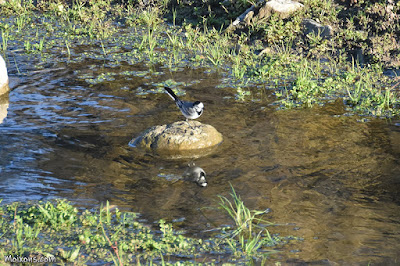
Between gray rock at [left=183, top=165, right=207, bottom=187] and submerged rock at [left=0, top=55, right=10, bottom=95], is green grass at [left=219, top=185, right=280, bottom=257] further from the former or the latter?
submerged rock at [left=0, top=55, right=10, bottom=95]

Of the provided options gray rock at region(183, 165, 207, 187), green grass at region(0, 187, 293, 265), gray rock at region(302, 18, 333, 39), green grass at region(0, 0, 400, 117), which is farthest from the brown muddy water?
gray rock at region(302, 18, 333, 39)

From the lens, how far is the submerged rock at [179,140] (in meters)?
7.79

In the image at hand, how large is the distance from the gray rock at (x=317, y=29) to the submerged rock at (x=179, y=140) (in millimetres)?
5206

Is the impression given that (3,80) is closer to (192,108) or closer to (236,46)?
(192,108)

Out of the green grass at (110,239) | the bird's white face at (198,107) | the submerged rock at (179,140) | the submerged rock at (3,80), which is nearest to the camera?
the green grass at (110,239)

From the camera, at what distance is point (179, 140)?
25.6ft

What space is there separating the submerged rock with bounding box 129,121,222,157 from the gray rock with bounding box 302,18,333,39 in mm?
5206

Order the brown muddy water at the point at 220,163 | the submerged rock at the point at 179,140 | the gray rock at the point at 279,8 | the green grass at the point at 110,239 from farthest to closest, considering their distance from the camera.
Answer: the gray rock at the point at 279,8 → the submerged rock at the point at 179,140 → the brown muddy water at the point at 220,163 → the green grass at the point at 110,239

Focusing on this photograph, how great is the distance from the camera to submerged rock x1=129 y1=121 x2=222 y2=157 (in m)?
7.79

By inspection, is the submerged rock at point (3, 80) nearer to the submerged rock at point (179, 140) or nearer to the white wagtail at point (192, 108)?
the submerged rock at point (179, 140)

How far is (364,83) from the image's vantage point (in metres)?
10.2

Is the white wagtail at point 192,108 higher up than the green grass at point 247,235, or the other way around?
the white wagtail at point 192,108

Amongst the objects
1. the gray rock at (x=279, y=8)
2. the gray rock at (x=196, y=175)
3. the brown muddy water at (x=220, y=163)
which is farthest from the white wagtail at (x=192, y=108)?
the gray rock at (x=279, y=8)

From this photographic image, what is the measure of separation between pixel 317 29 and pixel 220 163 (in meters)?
5.91
